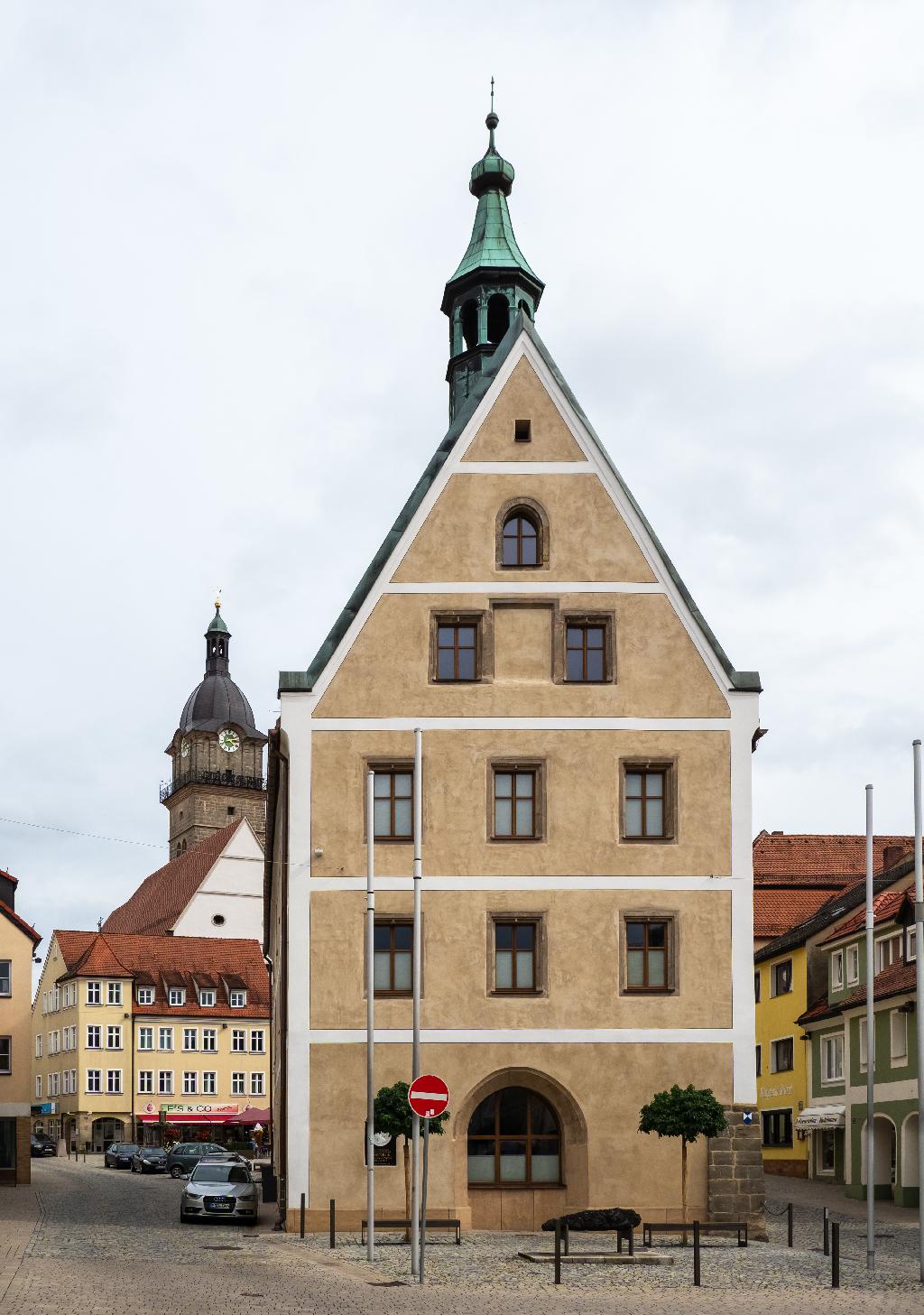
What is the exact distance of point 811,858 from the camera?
263ft

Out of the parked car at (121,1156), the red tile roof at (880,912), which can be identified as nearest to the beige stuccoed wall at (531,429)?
the red tile roof at (880,912)

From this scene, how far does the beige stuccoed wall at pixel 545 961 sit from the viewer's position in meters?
39.2

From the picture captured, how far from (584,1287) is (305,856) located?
14.0 metres

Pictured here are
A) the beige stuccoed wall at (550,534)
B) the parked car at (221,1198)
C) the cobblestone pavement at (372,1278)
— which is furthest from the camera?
the parked car at (221,1198)

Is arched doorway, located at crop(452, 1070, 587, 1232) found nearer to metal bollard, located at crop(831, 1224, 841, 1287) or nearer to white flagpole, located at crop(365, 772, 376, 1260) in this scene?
white flagpole, located at crop(365, 772, 376, 1260)

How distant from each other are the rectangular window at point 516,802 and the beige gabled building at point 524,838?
2.2 inches

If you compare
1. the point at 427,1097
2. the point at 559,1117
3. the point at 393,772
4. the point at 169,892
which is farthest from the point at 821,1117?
the point at 169,892

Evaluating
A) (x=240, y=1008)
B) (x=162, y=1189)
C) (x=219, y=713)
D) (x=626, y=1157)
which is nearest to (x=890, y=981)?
(x=626, y=1157)

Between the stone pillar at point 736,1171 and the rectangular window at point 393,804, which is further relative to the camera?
the rectangular window at point 393,804

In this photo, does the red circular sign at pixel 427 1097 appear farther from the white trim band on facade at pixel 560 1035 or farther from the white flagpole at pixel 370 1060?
the white trim band on facade at pixel 560 1035

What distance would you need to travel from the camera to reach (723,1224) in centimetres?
3609

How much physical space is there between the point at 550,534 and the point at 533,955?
9.05 metres

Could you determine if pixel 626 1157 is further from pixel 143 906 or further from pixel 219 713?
pixel 219 713

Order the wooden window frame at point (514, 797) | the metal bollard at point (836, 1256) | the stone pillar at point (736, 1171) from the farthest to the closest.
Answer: the wooden window frame at point (514, 797)
the stone pillar at point (736, 1171)
the metal bollard at point (836, 1256)
